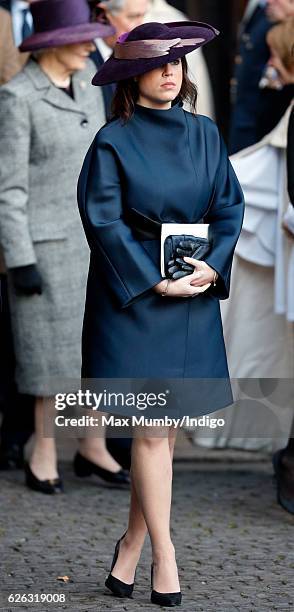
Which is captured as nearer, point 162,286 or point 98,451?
point 162,286

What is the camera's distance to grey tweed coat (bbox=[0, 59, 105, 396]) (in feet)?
21.0

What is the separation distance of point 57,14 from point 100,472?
1.98 metres

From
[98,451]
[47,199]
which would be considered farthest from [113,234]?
[98,451]

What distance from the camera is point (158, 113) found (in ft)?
15.8

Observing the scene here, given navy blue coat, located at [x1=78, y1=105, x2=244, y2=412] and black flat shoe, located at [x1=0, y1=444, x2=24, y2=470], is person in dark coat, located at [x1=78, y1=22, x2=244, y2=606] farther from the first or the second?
black flat shoe, located at [x1=0, y1=444, x2=24, y2=470]

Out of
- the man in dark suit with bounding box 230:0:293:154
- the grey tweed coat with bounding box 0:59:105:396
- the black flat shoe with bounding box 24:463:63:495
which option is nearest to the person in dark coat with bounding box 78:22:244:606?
the grey tweed coat with bounding box 0:59:105:396

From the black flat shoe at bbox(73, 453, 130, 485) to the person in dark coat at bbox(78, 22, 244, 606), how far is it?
192 cm

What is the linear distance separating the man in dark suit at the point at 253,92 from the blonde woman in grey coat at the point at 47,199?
5.02 feet

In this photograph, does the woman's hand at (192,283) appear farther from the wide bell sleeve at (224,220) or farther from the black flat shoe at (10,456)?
the black flat shoe at (10,456)

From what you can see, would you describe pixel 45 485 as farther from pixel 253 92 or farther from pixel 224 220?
pixel 253 92

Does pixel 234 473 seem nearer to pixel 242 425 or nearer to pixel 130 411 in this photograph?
pixel 242 425

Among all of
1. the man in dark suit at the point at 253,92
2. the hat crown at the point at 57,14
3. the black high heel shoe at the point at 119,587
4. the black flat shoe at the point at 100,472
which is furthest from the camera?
the man in dark suit at the point at 253,92

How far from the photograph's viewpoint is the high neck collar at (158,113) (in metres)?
4.82

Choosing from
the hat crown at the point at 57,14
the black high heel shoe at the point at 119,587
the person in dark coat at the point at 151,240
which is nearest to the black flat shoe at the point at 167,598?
the person in dark coat at the point at 151,240
